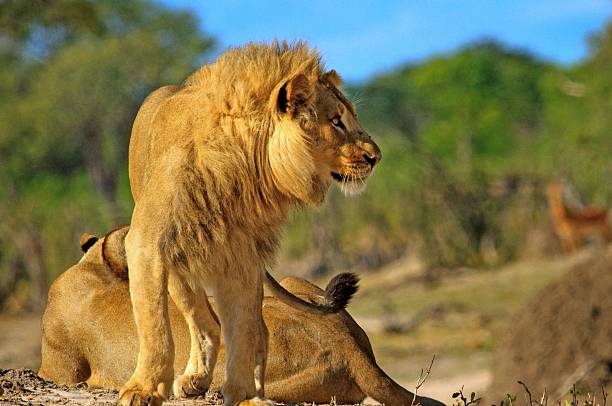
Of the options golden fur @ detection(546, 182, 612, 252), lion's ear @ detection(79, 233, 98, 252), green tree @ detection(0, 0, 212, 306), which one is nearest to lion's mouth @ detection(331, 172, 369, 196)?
lion's ear @ detection(79, 233, 98, 252)

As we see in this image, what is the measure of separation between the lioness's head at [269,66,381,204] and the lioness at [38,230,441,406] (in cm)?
109

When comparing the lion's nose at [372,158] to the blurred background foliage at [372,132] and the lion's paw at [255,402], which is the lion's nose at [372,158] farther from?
the lion's paw at [255,402]

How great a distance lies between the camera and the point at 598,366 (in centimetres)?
916

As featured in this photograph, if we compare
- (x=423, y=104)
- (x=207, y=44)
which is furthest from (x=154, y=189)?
(x=423, y=104)

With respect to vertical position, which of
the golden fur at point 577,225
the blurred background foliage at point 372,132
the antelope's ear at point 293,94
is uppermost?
the blurred background foliage at point 372,132

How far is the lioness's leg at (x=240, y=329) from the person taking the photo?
16.1ft

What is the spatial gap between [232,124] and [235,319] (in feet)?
2.45

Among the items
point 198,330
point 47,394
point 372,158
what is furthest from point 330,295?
point 47,394

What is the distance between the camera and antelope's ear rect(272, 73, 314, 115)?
480 cm

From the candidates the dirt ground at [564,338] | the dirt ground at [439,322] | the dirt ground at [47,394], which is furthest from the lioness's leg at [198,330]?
the dirt ground at [439,322]

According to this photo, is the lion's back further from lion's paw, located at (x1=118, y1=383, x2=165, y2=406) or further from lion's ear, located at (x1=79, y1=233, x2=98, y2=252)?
lion's ear, located at (x1=79, y1=233, x2=98, y2=252)

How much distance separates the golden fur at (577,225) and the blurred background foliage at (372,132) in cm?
32

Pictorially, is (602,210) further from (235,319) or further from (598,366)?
(235,319)

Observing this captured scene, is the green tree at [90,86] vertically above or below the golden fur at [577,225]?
above
